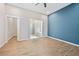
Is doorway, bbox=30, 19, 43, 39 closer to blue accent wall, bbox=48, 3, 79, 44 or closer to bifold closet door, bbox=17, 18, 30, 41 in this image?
bifold closet door, bbox=17, 18, 30, 41

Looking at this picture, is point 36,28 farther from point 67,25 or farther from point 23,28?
point 67,25

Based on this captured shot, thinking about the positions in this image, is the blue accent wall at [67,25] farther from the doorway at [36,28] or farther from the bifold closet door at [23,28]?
the bifold closet door at [23,28]

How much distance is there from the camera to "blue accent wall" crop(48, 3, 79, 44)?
3.30 meters

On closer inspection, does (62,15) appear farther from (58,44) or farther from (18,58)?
(18,58)

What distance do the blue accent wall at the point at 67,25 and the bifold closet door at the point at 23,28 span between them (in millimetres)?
1116

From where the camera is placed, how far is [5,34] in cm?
296

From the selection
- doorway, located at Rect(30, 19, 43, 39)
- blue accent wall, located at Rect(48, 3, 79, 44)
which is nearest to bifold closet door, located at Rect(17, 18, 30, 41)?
doorway, located at Rect(30, 19, 43, 39)

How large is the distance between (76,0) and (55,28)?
2822mm

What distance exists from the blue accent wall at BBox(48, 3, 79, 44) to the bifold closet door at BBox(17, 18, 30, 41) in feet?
3.66

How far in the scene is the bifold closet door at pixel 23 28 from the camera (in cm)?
400

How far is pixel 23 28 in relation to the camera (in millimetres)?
4305

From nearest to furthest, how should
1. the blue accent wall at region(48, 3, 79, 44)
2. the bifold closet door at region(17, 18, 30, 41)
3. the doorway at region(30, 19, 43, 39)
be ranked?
the blue accent wall at region(48, 3, 79, 44)
the doorway at region(30, 19, 43, 39)
the bifold closet door at region(17, 18, 30, 41)

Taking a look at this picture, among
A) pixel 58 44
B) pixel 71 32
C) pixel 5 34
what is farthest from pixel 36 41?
pixel 71 32

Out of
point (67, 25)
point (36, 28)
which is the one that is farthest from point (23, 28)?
point (67, 25)
